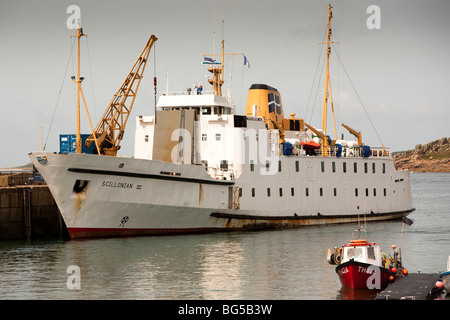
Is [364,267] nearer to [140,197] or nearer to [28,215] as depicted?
[140,197]

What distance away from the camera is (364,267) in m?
25.1

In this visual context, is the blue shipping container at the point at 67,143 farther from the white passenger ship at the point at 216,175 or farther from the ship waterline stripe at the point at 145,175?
the ship waterline stripe at the point at 145,175

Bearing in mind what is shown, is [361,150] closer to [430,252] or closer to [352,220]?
[352,220]

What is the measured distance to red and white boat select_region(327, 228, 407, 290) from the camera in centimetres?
2511

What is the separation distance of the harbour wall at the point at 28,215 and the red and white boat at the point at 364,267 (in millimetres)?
19492

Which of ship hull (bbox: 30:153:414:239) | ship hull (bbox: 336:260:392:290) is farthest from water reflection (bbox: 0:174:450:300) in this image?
ship hull (bbox: 30:153:414:239)

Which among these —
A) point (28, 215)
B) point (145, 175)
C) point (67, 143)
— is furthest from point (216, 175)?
point (67, 143)

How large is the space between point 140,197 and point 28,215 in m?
7.15

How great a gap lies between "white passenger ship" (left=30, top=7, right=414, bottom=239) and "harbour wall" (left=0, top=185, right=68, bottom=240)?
158 inches

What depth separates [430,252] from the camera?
35.0 meters

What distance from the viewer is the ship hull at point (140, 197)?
35500mm

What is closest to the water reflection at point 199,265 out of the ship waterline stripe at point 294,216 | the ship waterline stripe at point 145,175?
the ship waterline stripe at point 294,216
